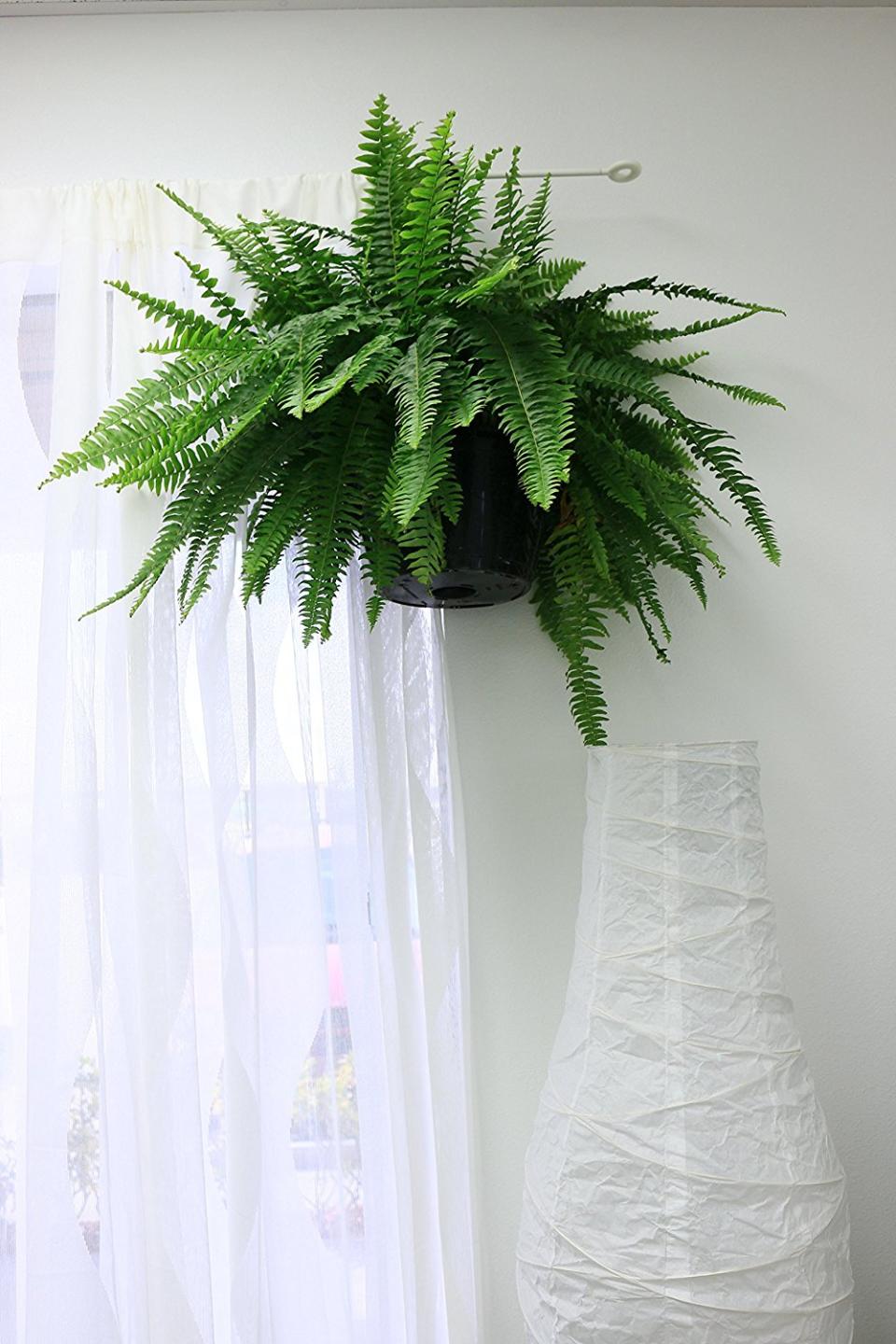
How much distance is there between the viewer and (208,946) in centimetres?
151

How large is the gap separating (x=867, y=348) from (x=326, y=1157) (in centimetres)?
132

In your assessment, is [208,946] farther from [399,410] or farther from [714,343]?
[714,343]

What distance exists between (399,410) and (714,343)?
0.66 meters

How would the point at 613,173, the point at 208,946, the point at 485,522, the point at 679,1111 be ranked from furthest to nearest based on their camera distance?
the point at 613,173
the point at 208,946
the point at 485,522
the point at 679,1111

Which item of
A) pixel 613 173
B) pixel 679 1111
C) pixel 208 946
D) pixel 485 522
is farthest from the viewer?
pixel 613 173

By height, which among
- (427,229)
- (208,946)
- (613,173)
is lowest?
(208,946)

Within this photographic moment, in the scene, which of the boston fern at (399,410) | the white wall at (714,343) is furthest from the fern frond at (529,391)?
the white wall at (714,343)

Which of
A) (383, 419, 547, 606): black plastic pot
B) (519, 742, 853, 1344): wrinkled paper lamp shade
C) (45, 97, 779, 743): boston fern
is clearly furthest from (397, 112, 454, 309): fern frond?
(519, 742, 853, 1344): wrinkled paper lamp shade

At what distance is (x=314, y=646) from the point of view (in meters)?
1.57

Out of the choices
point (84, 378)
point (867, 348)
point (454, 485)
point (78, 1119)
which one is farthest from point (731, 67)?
point (78, 1119)

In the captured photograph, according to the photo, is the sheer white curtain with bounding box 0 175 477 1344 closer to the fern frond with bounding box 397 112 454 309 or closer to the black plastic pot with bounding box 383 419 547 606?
the black plastic pot with bounding box 383 419 547 606

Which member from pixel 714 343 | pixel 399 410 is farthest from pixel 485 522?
pixel 714 343

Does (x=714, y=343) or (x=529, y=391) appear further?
(x=714, y=343)

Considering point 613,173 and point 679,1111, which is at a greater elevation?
point 613,173
